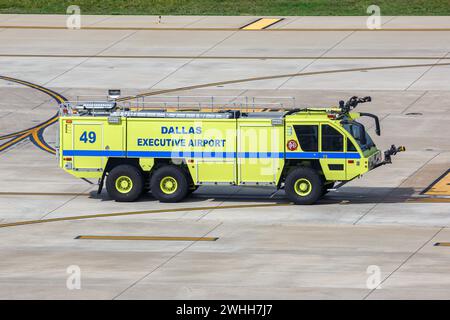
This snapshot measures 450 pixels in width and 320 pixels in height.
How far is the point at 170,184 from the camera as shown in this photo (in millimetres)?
40469

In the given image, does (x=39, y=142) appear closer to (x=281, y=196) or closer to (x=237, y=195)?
(x=237, y=195)

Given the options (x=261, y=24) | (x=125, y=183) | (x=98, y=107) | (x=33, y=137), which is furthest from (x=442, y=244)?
(x=261, y=24)

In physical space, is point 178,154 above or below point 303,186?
above

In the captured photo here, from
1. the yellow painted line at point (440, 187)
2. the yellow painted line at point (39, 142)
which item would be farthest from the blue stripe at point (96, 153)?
the yellow painted line at point (440, 187)

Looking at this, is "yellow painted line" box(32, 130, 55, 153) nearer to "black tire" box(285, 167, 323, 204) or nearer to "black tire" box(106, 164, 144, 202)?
"black tire" box(106, 164, 144, 202)

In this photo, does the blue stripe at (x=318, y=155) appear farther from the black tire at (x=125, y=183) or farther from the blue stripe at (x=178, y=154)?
the black tire at (x=125, y=183)

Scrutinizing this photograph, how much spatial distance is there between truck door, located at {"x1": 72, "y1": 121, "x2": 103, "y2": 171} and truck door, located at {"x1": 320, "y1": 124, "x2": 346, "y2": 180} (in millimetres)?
6726

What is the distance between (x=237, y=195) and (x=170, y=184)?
2440 mm

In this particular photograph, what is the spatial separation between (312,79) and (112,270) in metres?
28.3

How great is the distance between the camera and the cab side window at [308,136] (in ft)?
130

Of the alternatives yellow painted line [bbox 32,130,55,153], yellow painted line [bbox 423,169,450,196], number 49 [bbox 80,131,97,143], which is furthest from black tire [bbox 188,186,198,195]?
yellow painted line [bbox 32,130,55,153]

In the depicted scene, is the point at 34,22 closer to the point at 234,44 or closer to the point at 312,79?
the point at 234,44

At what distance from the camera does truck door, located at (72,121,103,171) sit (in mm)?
40750

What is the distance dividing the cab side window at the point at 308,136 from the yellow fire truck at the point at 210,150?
3 centimetres
